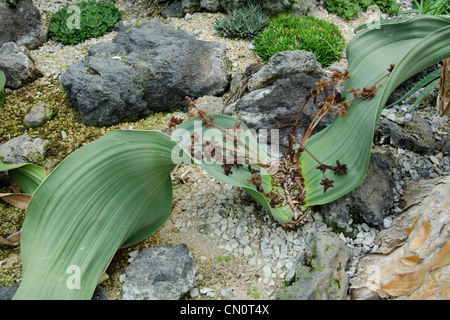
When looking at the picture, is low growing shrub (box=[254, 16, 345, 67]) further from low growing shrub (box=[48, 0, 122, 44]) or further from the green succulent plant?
low growing shrub (box=[48, 0, 122, 44])

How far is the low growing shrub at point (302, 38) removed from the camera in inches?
113

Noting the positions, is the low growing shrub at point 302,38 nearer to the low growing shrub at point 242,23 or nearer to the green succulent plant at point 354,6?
the low growing shrub at point 242,23

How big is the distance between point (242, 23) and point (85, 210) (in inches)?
88.1

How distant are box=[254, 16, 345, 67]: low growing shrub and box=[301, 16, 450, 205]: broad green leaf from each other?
1.09 m

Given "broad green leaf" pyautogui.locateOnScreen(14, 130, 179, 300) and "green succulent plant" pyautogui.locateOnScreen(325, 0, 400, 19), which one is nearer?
"broad green leaf" pyautogui.locateOnScreen(14, 130, 179, 300)

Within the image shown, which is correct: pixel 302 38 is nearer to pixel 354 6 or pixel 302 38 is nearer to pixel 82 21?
pixel 354 6

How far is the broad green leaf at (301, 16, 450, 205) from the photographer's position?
1.49m

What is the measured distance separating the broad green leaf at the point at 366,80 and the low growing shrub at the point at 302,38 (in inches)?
42.9

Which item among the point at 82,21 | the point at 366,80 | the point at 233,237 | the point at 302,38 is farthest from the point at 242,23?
the point at 233,237

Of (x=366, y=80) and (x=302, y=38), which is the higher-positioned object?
(x=366, y=80)

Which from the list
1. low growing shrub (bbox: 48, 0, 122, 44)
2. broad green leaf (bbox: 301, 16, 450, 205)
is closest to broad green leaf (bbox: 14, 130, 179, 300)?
broad green leaf (bbox: 301, 16, 450, 205)

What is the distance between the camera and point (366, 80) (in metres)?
1.71

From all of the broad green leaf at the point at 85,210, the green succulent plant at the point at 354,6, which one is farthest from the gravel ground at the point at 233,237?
the green succulent plant at the point at 354,6

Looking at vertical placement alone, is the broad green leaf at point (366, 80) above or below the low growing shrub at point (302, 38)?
above
